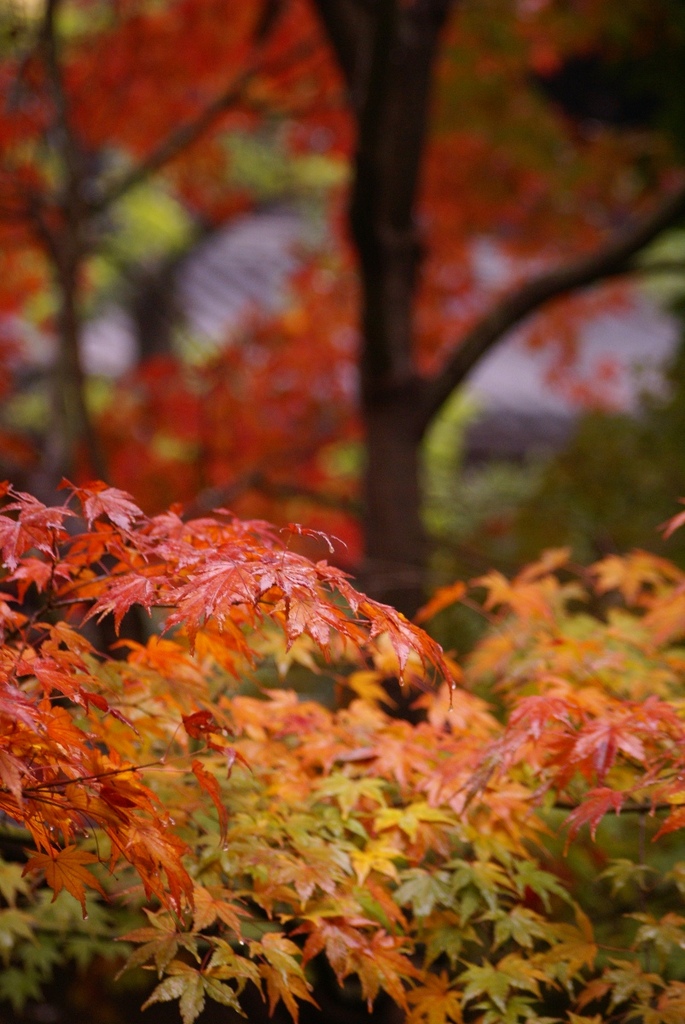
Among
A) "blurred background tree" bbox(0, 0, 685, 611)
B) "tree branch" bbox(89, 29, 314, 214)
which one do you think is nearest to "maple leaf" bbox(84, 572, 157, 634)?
"blurred background tree" bbox(0, 0, 685, 611)

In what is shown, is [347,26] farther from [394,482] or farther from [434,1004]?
[434,1004]

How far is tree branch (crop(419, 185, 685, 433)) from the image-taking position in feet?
14.0

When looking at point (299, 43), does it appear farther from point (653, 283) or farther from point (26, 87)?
point (653, 283)

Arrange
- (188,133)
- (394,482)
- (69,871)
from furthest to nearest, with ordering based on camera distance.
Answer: (188,133)
(394,482)
(69,871)

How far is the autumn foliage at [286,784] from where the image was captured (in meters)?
1.46

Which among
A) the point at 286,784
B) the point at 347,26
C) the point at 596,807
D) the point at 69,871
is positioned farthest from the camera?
the point at 347,26

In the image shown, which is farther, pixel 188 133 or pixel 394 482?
pixel 188 133

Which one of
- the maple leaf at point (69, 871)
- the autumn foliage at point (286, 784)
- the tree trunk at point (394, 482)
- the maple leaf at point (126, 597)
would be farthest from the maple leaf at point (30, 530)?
the tree trunk at point (394, 482)

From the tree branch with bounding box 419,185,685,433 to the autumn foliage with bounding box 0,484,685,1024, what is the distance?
2210 mm

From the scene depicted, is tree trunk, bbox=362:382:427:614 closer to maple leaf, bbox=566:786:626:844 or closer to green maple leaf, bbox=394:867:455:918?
green maple leaf, bbox=394:867:455:918

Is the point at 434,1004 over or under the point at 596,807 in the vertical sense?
under

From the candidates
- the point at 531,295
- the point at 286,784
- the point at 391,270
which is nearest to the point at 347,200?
the point at 391,270

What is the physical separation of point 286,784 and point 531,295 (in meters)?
3.04

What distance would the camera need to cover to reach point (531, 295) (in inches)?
172
